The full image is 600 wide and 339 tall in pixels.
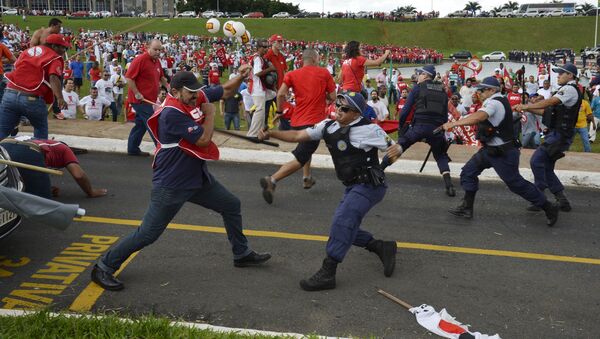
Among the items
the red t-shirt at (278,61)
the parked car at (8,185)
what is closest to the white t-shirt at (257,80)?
the red t-shirt at (278,61)

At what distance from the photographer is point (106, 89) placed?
17797 mm

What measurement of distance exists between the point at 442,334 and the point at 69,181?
5.69 m

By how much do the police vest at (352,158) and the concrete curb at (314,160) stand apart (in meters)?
3.79

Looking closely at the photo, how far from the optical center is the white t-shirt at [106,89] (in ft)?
57.2

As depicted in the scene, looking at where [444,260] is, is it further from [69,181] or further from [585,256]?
[69,181]

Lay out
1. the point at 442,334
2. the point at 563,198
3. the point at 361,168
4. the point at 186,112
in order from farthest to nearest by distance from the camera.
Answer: the point at 563,198, the point at 361,168, the point at 186,112, the point at 442,334

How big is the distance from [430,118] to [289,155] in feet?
7.61

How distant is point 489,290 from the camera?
530cm

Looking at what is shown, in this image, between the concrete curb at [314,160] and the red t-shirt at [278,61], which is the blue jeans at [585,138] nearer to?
the concrete curb at [314,160]

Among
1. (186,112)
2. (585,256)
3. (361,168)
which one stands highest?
(186,112)

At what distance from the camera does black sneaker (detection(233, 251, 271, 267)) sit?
5.70 metres

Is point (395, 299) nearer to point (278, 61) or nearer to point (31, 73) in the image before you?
point (31, 73)

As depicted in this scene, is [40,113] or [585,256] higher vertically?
[40,113]

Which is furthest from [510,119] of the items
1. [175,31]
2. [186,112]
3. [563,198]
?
[175,31]
